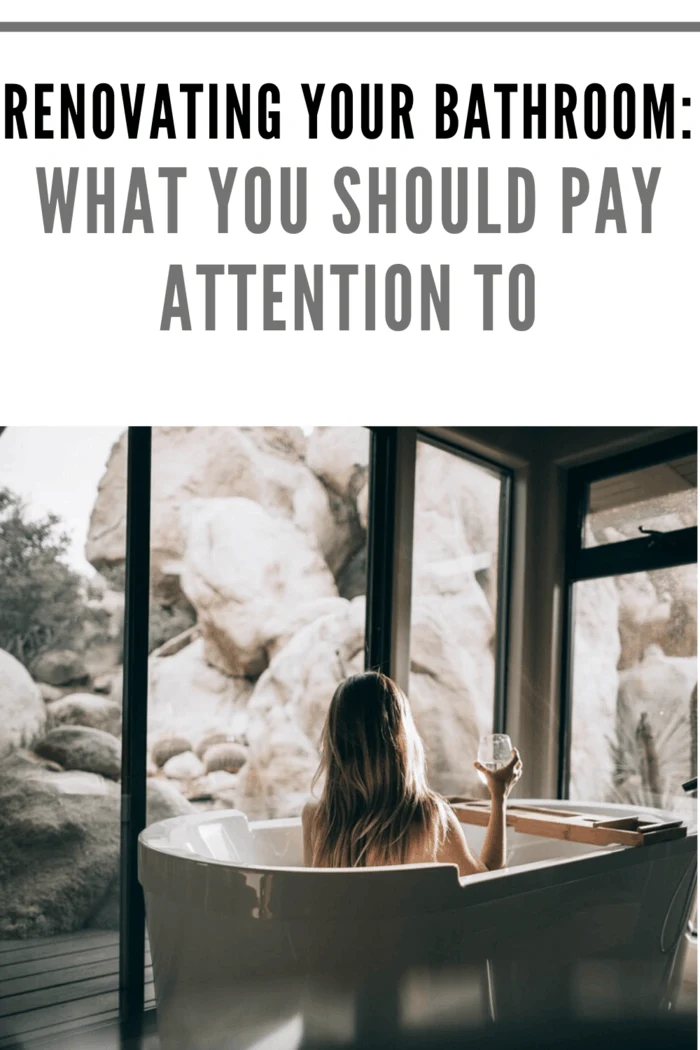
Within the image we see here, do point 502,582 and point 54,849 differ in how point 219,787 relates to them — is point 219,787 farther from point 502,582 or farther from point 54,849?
point 502,582

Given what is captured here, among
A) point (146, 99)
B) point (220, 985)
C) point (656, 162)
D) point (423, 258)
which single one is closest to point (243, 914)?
point (220, 985)

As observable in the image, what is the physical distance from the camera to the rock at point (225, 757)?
8.94 feet

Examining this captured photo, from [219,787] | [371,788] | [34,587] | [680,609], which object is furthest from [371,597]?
[371,788]

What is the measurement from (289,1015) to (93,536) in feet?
4.09

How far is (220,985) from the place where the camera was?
5.64ft

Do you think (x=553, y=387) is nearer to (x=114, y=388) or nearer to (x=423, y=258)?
(x=423, y=258)

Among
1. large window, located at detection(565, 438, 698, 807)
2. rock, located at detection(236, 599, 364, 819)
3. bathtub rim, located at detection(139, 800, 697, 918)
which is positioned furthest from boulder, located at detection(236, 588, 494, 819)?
bathtub rim, located at detection(139, 800, 697, 918)

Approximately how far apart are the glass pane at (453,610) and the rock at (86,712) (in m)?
1.25

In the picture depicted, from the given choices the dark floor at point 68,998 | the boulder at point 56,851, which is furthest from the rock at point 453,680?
the boulder at point 56,851

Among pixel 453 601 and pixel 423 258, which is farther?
pixel 453 601

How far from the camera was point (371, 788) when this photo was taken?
5.85 feet

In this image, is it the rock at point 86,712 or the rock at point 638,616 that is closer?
the rock at point 86,712

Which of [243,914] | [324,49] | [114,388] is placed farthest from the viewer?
[114,388]

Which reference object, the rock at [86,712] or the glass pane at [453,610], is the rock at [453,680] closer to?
the glass pane at [453,610]
